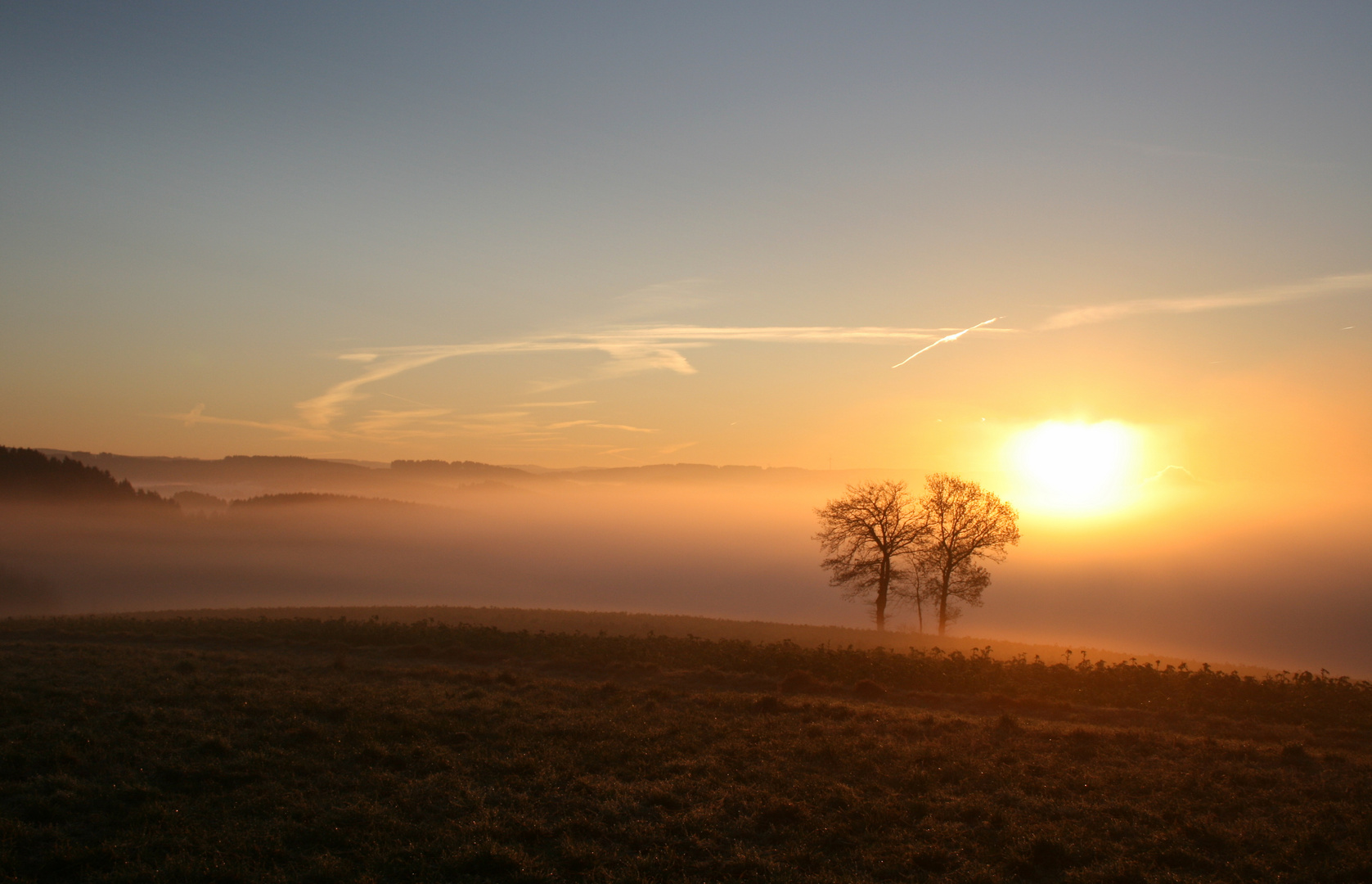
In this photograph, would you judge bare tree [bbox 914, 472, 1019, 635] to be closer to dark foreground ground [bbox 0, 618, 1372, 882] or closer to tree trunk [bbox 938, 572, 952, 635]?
tree trunk [bbox 938, 572, 952, 635]

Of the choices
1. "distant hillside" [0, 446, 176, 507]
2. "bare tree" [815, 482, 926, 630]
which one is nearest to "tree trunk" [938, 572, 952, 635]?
"bare tree" [815, 482, 926, 630]

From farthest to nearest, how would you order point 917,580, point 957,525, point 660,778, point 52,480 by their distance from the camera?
point 52,480 < point 917,580 < point 957,525 < point 660,778

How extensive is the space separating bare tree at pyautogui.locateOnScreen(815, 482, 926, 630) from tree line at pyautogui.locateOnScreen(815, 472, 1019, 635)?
0.05 metres

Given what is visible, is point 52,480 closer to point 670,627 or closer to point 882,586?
point 670,627

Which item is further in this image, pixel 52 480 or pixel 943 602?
pixel 52 480

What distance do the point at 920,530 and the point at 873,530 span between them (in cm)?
283

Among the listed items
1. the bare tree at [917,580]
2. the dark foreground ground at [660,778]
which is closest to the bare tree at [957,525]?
the bare tree at [917,580]

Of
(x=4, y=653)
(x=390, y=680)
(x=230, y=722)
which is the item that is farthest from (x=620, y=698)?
(x=4, y=653)

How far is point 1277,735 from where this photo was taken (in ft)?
49.0

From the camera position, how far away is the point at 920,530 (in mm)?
43906

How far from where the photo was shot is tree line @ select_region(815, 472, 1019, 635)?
4400cm

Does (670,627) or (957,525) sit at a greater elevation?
(957,525)

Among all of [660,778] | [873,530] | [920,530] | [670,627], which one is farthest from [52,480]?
[660,778]

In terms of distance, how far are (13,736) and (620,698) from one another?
10786mm
